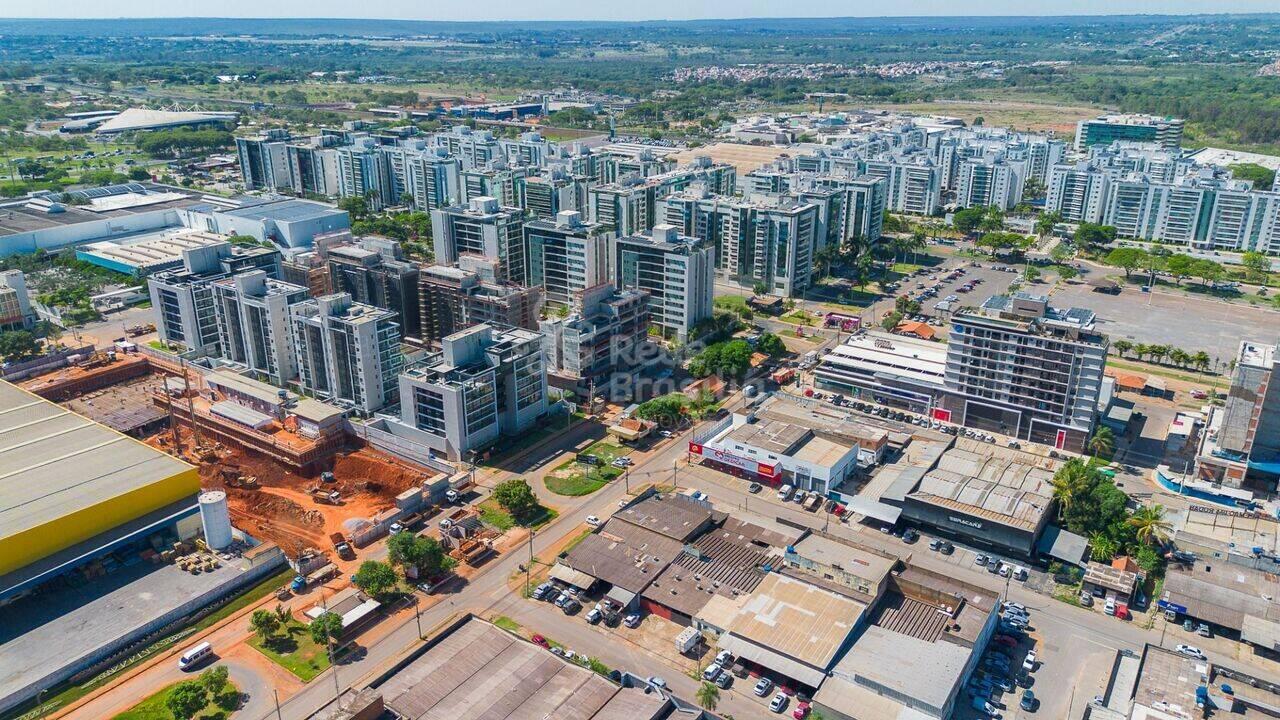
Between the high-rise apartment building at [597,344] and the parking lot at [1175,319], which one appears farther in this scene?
the parking lot at [1175,319]

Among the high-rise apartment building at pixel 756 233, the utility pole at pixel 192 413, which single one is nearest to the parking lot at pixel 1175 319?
the high-rise apartment building at pixel 756 233

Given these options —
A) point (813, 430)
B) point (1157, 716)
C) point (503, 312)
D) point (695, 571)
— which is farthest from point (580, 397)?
point (1157, 716)

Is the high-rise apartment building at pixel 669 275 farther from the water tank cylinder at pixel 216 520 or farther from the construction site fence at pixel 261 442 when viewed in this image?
the water tank cylinder at pixel 216 520

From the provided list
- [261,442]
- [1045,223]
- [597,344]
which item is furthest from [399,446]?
[1045,223]

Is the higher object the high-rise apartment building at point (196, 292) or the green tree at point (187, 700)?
the high-rise apartment building at point (196, 292)

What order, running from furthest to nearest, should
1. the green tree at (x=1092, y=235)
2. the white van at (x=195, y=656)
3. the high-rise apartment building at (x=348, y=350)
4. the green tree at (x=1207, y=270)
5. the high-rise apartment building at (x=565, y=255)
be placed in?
the green tree at (x=1092, y=235), the green tree at (x=1207, y=270), the high-rise apartment building at (x=565, y=255), the high-rise apartment building at (x=348, y=350), the white van at (x=195, y=656)

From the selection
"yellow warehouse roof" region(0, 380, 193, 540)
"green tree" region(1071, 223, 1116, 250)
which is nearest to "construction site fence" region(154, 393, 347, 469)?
"yellow warehouse roof" region(0, 380, 193, 540)

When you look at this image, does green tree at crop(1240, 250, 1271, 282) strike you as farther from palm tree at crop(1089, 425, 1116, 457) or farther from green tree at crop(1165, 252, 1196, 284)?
palm tree at crop(1089, 425, 1116, 457)
